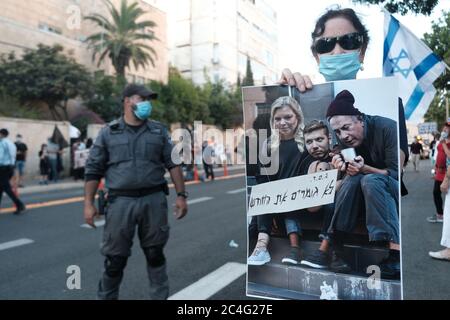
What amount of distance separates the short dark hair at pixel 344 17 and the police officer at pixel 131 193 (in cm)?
175

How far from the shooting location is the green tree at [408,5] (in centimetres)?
301

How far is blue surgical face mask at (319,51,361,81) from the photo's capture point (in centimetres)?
199

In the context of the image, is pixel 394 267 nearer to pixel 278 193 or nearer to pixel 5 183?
pixel 278 193

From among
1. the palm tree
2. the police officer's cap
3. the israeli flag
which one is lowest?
the police officer's cap

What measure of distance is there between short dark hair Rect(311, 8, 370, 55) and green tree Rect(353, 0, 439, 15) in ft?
2.57

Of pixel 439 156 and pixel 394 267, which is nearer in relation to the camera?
pixel 394 267

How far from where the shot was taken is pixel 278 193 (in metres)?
1.91

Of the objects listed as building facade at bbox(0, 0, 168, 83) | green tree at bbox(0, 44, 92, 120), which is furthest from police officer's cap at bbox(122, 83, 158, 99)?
building facade at bbox(0, 0, 168, 83)

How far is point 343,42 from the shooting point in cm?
202

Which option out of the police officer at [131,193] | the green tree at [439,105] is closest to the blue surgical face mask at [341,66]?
the police officer at [131,193]

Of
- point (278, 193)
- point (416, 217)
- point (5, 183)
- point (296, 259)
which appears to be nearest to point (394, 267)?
point (296, 259)

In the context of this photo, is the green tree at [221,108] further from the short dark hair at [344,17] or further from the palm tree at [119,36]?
the short dark hair at [344,17]

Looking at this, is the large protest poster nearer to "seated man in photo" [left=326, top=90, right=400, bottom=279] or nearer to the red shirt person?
"seated man in photo" [left=326, top=90, right=400, bottom=279]

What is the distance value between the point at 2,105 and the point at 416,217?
18608 millimetres
